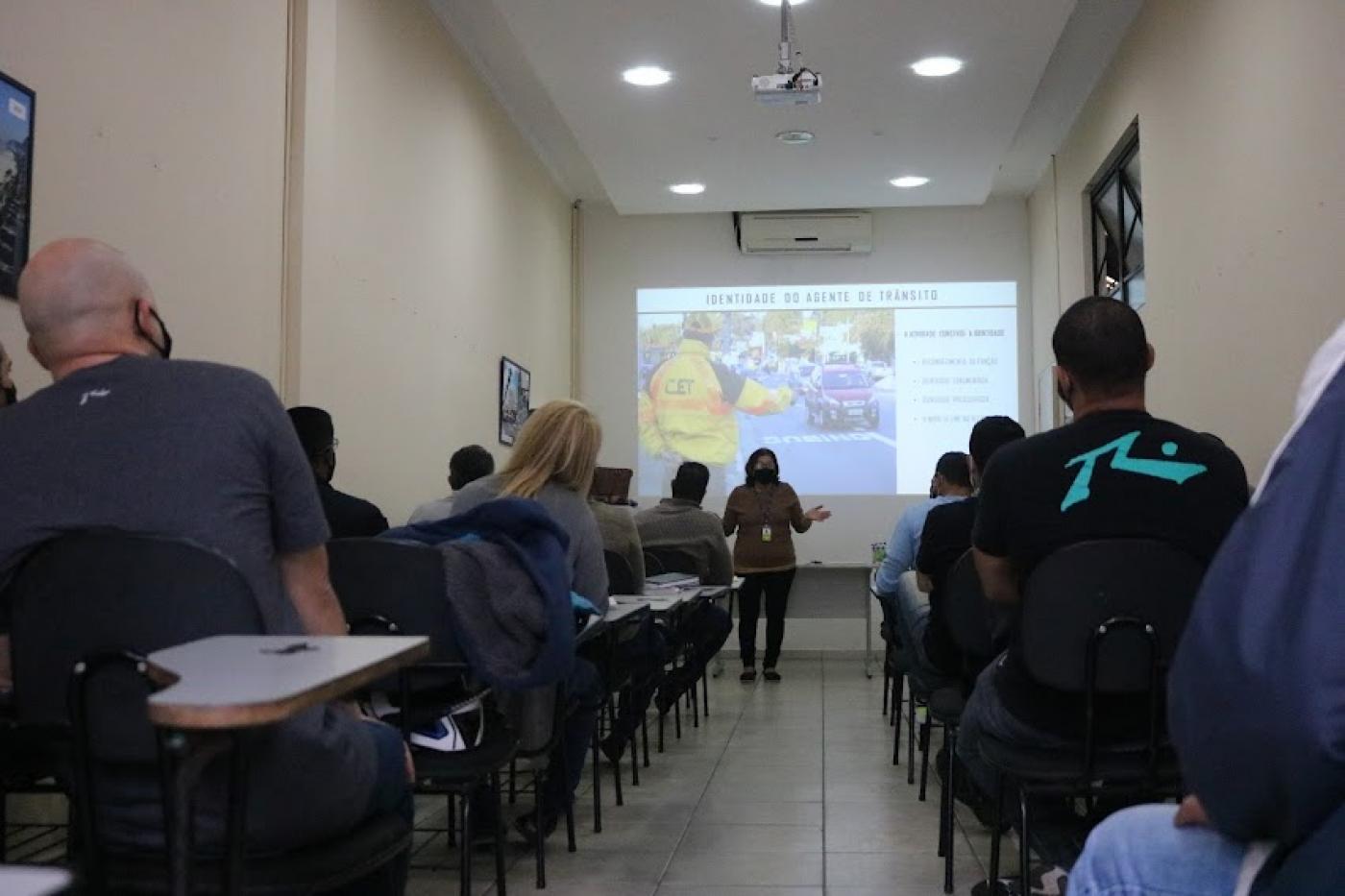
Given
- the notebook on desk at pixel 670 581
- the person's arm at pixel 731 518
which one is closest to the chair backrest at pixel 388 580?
the notebook on desk at pixel 670 581

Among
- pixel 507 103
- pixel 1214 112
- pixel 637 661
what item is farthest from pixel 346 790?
pixel 507 103

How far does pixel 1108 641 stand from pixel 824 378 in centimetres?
699

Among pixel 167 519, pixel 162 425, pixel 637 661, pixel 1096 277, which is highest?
pixel 1096 277

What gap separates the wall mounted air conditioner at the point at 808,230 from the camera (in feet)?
29.3

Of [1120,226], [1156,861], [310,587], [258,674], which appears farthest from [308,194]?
[1120,226]

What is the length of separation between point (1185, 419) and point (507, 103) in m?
4.22

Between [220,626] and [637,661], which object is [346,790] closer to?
[220,626]

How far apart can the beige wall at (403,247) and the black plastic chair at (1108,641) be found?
118 inches

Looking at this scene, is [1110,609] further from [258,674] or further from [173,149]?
[173,149]

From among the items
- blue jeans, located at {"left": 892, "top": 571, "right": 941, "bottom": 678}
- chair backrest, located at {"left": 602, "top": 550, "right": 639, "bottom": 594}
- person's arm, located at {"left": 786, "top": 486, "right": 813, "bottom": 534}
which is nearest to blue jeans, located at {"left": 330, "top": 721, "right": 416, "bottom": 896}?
blue jeans, located at {"left": 892, "top": 571, "right": 941, "bottom": 678}

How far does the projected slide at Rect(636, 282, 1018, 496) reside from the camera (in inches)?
352

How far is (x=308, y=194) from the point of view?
14.5 feet

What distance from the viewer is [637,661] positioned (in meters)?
4.18

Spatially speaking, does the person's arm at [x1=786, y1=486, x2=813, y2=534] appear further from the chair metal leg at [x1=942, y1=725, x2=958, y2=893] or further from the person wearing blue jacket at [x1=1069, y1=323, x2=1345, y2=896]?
the person wearing blue jacket at [x1=1069, y1=323, x2=1345, y2=896]
